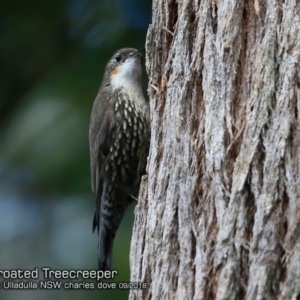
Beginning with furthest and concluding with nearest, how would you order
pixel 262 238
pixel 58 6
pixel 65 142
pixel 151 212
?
pixel 58 6 → pixel 65 142 → pixel 151 212 → pixel 262 238

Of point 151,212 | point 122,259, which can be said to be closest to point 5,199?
point 122,259

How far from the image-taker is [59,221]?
5047 millimetres

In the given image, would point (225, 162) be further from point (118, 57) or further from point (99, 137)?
point (118, 57)

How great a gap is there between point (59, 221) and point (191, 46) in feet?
8.94

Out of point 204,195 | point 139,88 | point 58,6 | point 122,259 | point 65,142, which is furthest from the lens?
point 58,6

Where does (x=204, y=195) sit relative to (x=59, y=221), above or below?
below

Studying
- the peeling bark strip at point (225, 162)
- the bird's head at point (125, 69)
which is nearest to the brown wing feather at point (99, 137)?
the bird's head at point (125, 69)

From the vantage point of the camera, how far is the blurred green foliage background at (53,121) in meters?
4.87

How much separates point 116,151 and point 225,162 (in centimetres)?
211

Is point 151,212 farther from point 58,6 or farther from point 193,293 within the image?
point 58,6

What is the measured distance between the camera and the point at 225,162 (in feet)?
7.65

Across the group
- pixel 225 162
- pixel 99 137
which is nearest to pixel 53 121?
pixel 99 137

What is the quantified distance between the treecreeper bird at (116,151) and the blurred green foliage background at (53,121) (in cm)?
21

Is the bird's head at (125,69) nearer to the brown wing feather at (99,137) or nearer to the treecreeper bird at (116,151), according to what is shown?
the treecreeper bird at (116,151)
